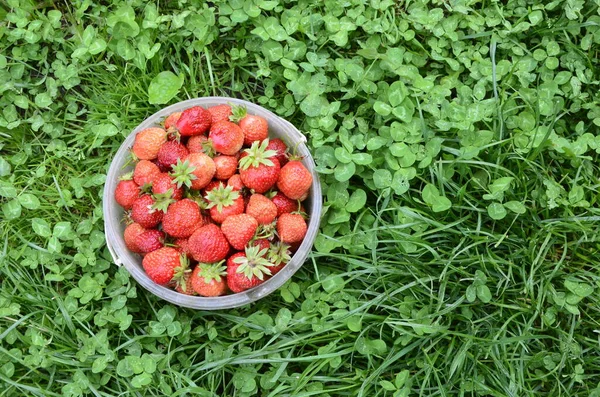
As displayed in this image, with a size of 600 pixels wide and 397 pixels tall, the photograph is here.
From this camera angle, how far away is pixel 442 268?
2115mm

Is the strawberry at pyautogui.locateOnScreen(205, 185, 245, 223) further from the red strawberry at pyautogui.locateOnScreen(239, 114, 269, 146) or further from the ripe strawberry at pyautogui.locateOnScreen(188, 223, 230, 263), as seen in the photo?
the red strawberry at pyautogui.locateOnScreen(239, 114, 269, 146)

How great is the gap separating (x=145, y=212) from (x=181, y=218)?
0.14 meters

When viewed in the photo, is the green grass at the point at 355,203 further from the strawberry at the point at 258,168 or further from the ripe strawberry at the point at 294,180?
the strawberry at the point at 258,168

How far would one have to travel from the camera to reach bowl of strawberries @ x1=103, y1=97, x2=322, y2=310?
200 centimetres

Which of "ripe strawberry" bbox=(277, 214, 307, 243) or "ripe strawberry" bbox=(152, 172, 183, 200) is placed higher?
"ripe strawberry" bbox=(152, 172, 183, 200)

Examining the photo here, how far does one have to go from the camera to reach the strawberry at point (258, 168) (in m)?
2.03

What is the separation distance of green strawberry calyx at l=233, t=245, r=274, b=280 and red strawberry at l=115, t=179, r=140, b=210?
44 cm

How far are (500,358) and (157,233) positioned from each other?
4.17 feet

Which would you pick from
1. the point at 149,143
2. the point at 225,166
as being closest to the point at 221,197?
the point at 225,166

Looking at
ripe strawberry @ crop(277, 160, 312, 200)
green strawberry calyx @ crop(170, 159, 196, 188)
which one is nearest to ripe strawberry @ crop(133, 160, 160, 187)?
green strawberry calyx @ crop(170, 159, 196, 188)

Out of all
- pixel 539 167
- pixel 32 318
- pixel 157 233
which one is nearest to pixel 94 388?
pixel 32 318

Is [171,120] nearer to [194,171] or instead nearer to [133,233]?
[194,171]

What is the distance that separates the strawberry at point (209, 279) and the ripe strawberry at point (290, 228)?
0.23 m

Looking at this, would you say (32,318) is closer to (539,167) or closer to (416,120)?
(416,120)
